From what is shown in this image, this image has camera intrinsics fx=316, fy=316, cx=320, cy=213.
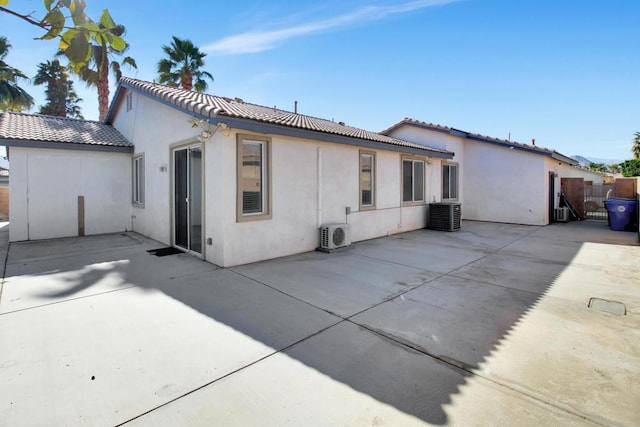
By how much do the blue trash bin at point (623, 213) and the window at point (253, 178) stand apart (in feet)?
42.0

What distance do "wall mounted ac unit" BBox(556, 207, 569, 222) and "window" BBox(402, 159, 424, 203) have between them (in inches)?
278

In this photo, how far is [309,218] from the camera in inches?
311

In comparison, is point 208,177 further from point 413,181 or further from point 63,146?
point 413,181

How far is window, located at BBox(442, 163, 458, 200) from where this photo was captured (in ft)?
44.7

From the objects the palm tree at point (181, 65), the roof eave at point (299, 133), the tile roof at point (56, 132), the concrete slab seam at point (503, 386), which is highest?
the palm tree at point (181, 65)

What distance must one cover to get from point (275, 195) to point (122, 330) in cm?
408

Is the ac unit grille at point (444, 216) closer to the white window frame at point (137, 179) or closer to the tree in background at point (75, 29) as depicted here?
the white window frame at point (137, 179)

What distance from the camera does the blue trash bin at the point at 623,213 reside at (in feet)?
37.1

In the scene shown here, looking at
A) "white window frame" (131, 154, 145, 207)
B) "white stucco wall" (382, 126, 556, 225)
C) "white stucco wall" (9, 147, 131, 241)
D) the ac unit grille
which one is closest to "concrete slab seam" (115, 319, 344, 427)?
"white window frame" (131, 154, 145, 207)

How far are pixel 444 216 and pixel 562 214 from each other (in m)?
6.73

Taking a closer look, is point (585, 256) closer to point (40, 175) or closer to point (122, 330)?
point (122, 330)

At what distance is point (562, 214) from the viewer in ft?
46.0

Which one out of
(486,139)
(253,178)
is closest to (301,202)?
(253,178)

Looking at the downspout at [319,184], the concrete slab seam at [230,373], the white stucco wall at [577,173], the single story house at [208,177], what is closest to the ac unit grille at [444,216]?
the single story house at [208,177]
